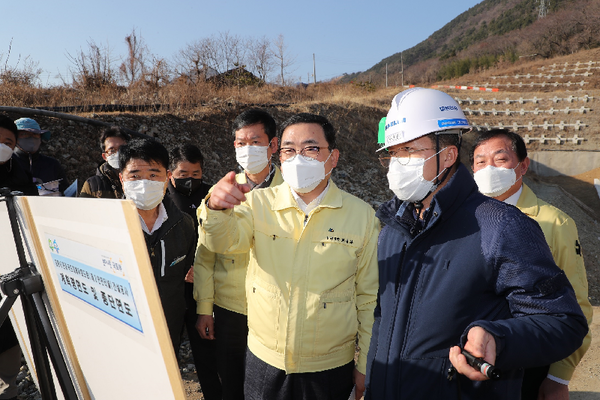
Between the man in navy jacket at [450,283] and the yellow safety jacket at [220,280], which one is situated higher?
the man in navy jacket at [450,283]

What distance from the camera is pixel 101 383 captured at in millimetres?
1350

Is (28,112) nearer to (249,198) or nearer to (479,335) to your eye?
(249,198)

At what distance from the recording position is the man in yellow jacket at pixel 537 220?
84.7 inches

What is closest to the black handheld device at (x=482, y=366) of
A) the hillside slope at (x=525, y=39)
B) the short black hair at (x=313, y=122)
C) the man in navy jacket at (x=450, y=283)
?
the man in navy jacket at (x=450, y=283)

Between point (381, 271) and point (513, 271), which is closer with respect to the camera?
point (513, 271)

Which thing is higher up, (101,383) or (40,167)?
(40,167)

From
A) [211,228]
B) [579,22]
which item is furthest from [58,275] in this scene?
[579,22]

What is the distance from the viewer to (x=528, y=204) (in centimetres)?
254

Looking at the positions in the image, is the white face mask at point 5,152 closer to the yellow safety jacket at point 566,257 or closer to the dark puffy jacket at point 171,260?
the dark puffy jacket at point 171,260

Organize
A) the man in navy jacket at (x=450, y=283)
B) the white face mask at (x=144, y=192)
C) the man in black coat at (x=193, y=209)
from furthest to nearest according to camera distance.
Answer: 1. the man in black coat at (x=193, y=209)
2. the white face mask at (x=144, y=192)
3. the man in navy jacket at (x=450, y=283)

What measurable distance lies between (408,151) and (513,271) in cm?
69

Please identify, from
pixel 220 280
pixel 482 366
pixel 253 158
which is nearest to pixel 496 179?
pixel 253 158

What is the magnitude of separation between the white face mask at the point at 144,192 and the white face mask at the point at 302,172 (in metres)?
0.80

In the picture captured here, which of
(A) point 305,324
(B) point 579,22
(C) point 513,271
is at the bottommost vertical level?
(A) point 305,324
